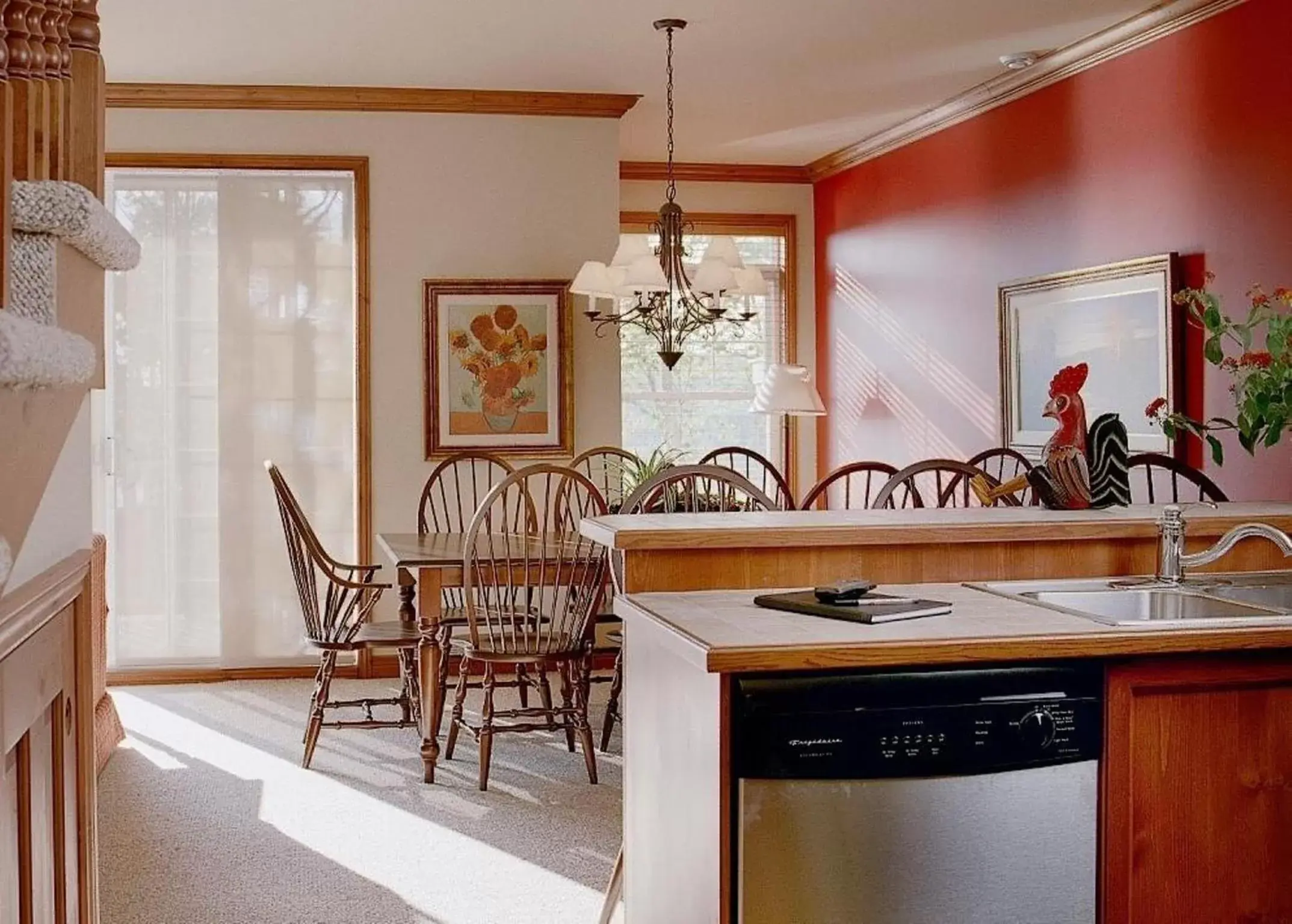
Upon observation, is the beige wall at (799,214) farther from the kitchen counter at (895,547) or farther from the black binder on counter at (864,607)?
the black binder on counter at (864,607)

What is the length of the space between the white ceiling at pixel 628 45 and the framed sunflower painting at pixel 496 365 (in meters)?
0.92

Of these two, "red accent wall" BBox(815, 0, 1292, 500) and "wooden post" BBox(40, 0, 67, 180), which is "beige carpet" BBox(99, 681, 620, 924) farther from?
"red accent wall" BBox(815, 0, 1292, 500)

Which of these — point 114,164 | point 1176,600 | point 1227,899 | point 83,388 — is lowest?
point 1227,899

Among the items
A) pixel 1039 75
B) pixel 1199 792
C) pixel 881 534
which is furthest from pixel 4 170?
pixel 1039 75

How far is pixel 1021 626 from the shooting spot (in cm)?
220

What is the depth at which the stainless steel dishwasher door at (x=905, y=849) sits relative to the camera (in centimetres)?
202

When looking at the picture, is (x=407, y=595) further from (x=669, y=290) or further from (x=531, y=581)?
(x=669, y=290)

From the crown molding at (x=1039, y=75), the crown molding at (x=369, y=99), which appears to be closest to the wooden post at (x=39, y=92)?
the crown molding at (x=1039, y=75)

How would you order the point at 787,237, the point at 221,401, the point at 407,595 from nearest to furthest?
the point at 407,595, the point at 221,401, the point at 787,237

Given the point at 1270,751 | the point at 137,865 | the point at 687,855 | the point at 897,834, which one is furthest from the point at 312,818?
the point at 1270,751

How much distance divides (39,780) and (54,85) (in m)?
0.77

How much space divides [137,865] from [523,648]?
1.31 meters

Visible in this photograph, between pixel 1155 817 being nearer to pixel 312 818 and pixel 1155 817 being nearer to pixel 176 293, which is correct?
pixel 312 818

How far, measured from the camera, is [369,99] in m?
6.21
